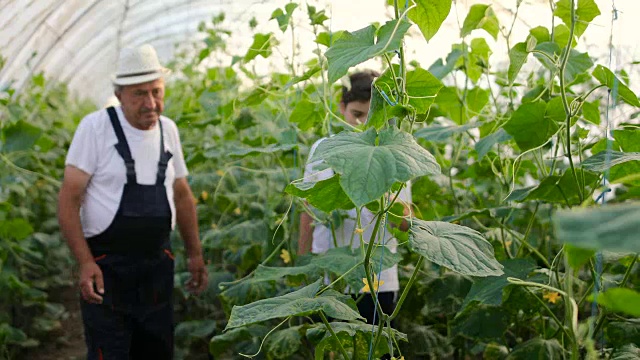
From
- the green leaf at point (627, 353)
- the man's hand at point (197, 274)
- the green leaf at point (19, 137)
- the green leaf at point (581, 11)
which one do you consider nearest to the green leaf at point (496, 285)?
the green leaf at point (627, 353)

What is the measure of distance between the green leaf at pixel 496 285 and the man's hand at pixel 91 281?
1606 millimetres

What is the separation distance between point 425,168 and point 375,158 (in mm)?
85

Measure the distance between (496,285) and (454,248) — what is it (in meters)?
0.54

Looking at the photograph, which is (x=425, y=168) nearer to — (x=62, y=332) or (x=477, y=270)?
(x=477, y=270)

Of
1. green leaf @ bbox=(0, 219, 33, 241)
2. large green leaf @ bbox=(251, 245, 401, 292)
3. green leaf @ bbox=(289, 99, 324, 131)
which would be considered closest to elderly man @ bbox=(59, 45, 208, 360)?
green leaf @ bbox=(289, 99, 324, 131)

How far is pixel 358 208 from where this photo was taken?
1432 mm

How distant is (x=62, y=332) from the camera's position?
5090 mm

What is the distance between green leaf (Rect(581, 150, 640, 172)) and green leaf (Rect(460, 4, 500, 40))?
771 mm

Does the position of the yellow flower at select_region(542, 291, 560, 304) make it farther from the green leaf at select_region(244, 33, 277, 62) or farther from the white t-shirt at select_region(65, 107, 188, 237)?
the white t-shirt at select_region(65, 107, 188, 237)

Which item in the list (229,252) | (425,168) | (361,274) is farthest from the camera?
(229,252)

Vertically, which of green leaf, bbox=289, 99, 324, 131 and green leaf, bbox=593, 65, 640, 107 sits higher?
green leaf, bbox=593, 65, 640, 107

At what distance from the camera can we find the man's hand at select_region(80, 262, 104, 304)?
9.64ft

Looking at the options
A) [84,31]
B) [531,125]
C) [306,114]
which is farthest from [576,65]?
[84,31]

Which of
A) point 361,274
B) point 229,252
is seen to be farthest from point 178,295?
point 361,274
